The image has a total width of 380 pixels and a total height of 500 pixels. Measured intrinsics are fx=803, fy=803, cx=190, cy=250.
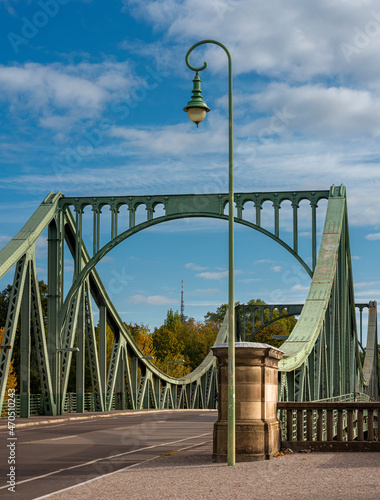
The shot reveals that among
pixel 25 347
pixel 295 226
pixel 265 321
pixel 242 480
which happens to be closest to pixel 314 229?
pixel 295 226

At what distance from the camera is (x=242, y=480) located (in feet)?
35.8

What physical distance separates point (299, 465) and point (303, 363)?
7.90m

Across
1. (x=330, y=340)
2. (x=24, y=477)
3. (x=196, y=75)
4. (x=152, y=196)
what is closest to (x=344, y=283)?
(x=330, y=340)

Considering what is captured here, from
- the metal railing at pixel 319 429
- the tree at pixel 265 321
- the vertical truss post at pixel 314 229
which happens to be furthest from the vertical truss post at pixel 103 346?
the tree at pixel 265 321

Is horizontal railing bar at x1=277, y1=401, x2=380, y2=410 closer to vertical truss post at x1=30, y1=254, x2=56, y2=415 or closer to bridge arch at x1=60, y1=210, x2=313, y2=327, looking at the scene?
vertical truss post at x1=30, y1=254, x2=56, y2=415

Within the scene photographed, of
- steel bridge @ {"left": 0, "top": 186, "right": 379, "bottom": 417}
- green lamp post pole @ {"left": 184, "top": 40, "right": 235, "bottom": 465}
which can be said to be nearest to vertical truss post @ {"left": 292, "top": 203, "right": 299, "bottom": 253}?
steel bridge @ {"left": 0, "top": 186, "right": 379, "bottom": 417}

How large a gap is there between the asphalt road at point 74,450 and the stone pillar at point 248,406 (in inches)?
68.5

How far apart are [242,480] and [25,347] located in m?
18.0

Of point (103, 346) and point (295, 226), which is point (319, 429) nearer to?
point (295, 226)

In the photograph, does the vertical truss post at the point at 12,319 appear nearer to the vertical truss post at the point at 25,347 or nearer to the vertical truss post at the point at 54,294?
the vertical truss post at the point at 25,347

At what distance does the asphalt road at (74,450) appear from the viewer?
37.7 ft

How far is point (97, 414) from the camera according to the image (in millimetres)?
32844

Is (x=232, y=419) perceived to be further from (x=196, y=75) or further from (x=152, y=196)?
(x=152, y=196)

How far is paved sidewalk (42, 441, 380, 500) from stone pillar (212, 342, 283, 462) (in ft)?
1.04
